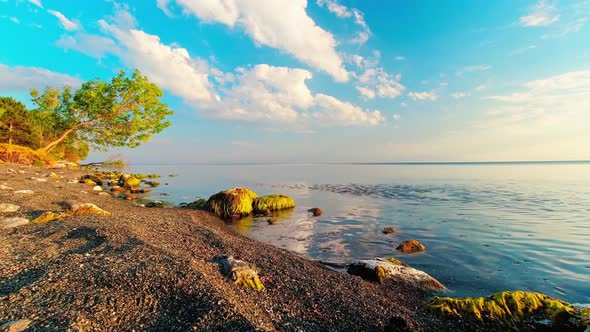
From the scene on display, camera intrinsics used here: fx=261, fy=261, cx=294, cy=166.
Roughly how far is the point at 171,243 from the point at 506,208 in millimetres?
27105

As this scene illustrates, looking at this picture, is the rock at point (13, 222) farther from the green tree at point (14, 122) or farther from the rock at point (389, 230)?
the green tree at point (14, 122)

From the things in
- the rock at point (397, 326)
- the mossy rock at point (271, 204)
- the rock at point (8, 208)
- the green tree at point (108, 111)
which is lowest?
the mossy rock at point (271, 204)

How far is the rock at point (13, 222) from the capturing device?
9.62 metres

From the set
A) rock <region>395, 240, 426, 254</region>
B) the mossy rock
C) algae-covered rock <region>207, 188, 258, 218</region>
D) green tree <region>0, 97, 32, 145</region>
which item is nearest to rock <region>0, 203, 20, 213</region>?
algae-covered rock <region>207, 188, 258, 218</region>

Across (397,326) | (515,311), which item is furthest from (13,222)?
(515,311)

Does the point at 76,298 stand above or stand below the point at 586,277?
above

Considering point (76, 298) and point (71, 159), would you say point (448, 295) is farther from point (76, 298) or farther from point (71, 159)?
point (71, 159)

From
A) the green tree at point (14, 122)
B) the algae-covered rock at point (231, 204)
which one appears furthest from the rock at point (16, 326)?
the green tree at point (14, 122)

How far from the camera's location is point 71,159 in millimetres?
82750

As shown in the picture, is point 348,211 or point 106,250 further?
point 348,211

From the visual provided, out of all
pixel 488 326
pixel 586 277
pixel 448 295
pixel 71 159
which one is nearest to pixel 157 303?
pixel 488 326

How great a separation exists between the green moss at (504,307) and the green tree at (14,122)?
63782 millimetres

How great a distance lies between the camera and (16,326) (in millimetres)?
3900

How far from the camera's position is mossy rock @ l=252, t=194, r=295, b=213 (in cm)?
2253
